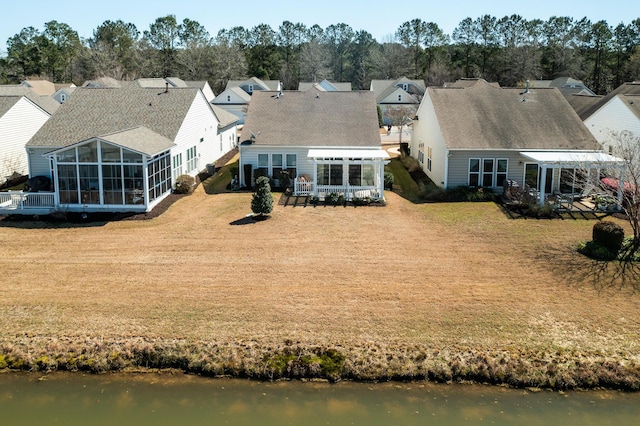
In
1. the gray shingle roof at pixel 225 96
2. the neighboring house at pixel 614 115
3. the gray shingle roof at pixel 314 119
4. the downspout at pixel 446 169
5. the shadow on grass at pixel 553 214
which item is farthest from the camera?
the gray shingle roof at pixel 225 96

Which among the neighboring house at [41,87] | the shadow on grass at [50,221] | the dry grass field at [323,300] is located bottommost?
the dry grass field at [323,300]

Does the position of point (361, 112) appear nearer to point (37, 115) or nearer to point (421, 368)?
point (37, 115)

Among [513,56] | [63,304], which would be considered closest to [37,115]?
[63,304]

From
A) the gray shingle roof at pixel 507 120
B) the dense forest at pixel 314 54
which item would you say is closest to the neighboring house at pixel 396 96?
the dense forest at pixel 314 54

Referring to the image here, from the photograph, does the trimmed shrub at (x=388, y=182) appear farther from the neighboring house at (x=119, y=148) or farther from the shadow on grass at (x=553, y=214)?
the neighboring house at (x=119, y=148)

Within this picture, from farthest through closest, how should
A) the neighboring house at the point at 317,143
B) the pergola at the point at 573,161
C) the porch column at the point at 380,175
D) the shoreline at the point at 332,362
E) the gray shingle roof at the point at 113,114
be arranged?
the gray shingle roof at the point at 113,114 → the neighboring house at the point at 317,143 → the porch column at the point at 380,175 → the pergola at the point at 573,161 → the shoreline at the point at 332,362

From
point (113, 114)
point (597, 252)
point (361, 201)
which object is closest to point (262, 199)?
point (361, 201)

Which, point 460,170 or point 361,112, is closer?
point 460,170
